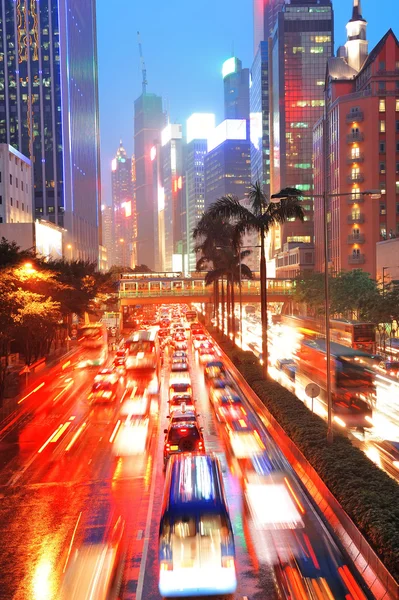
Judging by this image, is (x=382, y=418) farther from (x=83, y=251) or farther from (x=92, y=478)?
(x=83, y=251)

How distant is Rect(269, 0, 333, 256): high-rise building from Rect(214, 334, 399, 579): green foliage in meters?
146

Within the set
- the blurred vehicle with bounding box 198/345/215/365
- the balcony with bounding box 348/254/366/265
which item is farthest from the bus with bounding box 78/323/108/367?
the balcony with bounding box 348/254/366/265

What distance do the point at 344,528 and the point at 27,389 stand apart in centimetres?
3164

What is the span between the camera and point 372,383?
32.8 metres

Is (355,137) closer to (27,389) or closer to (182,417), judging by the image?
(27,389)

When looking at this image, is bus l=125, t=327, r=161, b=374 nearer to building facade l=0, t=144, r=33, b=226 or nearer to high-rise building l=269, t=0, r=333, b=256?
building facade l=0, t=144, r=33, b=226

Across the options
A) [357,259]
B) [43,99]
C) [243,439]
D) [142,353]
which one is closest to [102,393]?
[142,353]

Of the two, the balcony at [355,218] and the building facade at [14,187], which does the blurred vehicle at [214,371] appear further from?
the balcony at [355,218]

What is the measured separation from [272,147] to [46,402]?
158m

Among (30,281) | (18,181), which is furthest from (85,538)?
(18,181)

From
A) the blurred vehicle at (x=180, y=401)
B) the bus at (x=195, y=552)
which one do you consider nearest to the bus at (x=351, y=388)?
the blurred vehicle at (x=180, y=401)

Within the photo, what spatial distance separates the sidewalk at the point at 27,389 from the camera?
33938 mm

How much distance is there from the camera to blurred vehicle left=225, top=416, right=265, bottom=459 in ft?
83.1

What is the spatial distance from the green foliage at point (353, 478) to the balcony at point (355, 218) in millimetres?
83966
